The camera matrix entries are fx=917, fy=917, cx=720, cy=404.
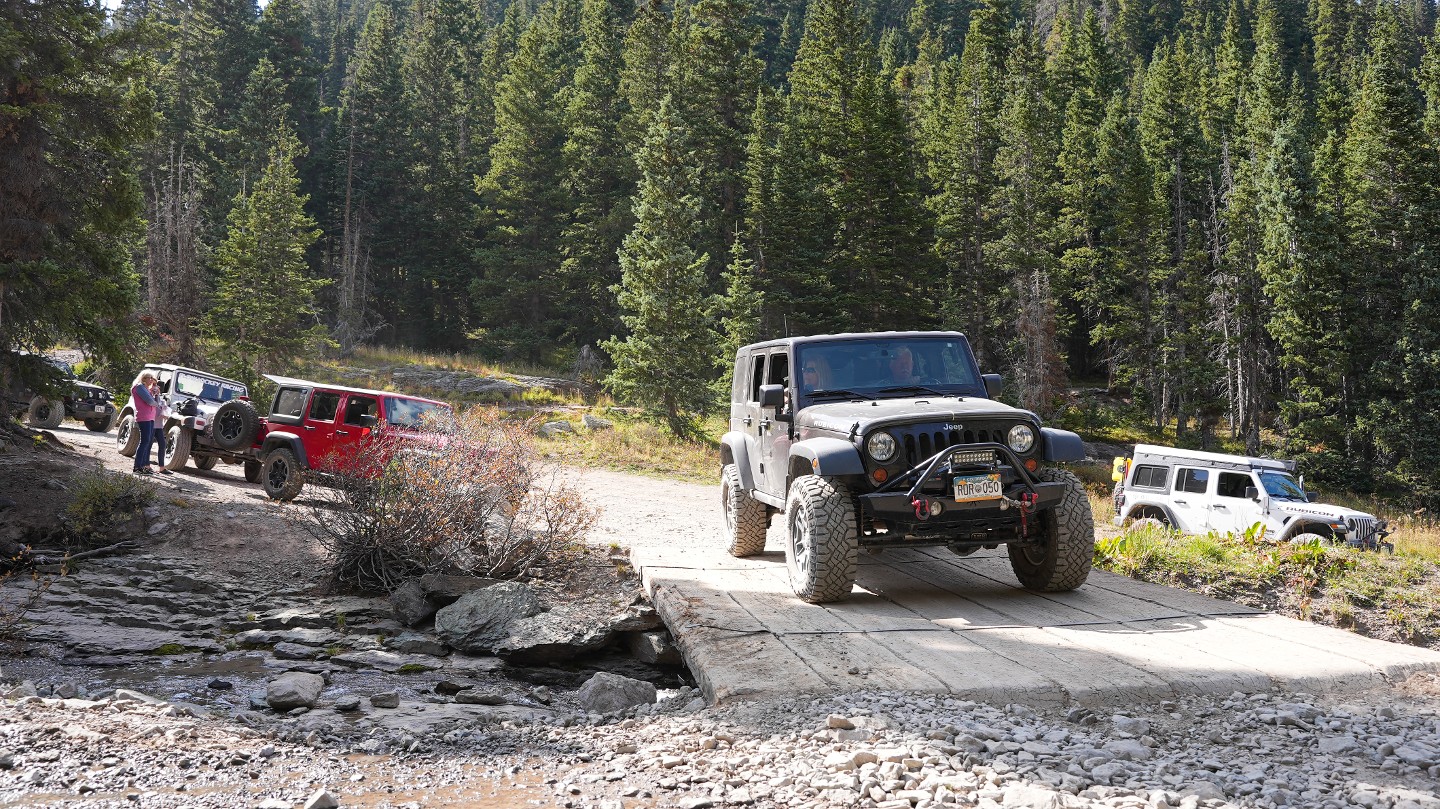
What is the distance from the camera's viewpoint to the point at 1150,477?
18.8 meters

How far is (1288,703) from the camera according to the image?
504 cm

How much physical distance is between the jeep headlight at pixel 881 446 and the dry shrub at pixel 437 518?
15.3 feet

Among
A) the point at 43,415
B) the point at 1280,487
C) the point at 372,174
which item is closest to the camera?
the point at 1280,487

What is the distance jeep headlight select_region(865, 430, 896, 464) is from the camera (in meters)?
7.34

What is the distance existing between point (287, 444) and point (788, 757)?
44.1 feet

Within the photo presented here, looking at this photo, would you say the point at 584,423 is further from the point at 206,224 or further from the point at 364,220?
the point at 364,220

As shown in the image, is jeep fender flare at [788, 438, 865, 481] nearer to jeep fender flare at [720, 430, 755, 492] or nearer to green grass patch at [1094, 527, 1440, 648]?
jeep fender flare at [720, 430, 755, 492]

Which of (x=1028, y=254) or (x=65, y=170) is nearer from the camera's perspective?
(x=65, y=170)

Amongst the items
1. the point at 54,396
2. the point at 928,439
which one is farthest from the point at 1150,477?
the point at 54,396

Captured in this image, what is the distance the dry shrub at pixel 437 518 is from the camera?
1030 cm

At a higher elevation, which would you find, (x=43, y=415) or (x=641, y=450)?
(x=43, y=415)

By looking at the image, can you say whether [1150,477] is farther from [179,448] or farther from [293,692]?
[179,448]

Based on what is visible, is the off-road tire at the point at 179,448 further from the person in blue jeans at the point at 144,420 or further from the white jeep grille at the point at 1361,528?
the white jeep grille at the point at 1361,528

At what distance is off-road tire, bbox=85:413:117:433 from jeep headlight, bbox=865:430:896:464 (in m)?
27.4
